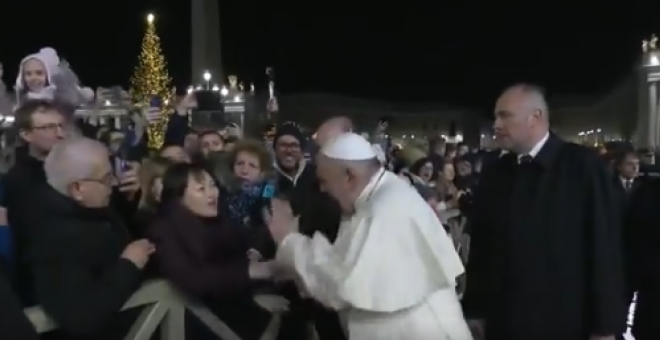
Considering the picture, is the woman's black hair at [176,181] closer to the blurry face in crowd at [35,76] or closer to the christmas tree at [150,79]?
the blurry face in crowd at [35,76]

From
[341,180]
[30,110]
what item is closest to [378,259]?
[341,180]

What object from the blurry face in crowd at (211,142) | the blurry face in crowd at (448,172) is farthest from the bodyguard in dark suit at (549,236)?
the blurry face in crowd at (448,172)

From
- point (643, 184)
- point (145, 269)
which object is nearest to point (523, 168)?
point (643, 184)

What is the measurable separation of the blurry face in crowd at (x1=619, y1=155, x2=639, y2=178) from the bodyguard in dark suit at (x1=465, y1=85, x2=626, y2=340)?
3140mm

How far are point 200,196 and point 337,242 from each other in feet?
2.02

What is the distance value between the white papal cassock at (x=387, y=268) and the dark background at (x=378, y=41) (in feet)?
39.4

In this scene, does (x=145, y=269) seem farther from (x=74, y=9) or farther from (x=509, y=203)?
(x=74, y=9)

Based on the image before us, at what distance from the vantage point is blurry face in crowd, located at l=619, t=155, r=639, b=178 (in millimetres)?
7020

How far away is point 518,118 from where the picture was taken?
13.1 ft

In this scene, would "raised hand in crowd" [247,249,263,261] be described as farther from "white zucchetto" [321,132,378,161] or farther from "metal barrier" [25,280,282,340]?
"white zucchetto" [321,132,378,161]

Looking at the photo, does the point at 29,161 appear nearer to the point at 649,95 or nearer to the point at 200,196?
the point at 200,196

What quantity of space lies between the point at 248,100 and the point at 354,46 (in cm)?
304

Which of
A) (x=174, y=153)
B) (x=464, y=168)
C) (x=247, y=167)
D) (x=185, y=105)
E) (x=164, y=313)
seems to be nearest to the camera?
(x=164, y=313)

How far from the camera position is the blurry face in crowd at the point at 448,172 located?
8.72 metres
